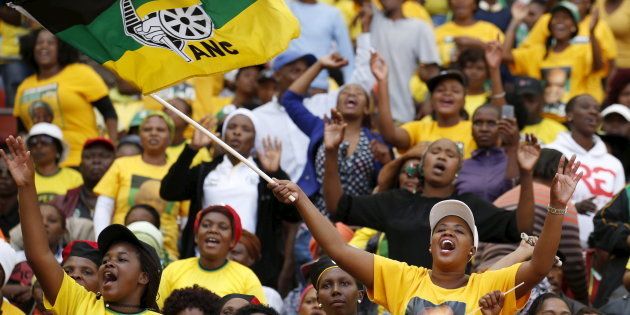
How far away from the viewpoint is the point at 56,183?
13.0 meters

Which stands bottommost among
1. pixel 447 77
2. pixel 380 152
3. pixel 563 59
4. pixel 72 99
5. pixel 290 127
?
pixel 380 152

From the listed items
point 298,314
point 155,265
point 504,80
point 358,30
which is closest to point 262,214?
point 298,314

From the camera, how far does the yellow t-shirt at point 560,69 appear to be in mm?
15062

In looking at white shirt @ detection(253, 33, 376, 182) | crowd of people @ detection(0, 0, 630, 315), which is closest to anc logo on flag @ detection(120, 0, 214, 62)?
crowd of people @ detection(0, 0, 630, 315)

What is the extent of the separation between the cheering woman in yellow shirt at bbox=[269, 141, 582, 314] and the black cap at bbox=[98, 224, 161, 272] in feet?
3.46

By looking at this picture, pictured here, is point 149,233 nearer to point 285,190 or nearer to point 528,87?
point 285,190

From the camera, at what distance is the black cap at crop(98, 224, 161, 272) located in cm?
851

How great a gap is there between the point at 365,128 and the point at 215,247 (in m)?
2.81

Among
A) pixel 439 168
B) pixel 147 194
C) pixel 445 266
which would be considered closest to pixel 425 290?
pixel 445 266

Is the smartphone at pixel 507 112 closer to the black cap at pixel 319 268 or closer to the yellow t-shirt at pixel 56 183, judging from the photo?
the black cap at pixel 319 268

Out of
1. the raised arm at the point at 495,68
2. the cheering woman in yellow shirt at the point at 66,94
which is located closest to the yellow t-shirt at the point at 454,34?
the raised arm at the point at 495,68

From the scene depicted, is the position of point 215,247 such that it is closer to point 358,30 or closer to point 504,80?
point 504,80

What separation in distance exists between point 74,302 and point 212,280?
201 cm

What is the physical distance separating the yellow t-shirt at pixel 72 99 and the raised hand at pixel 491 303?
23.8ft
